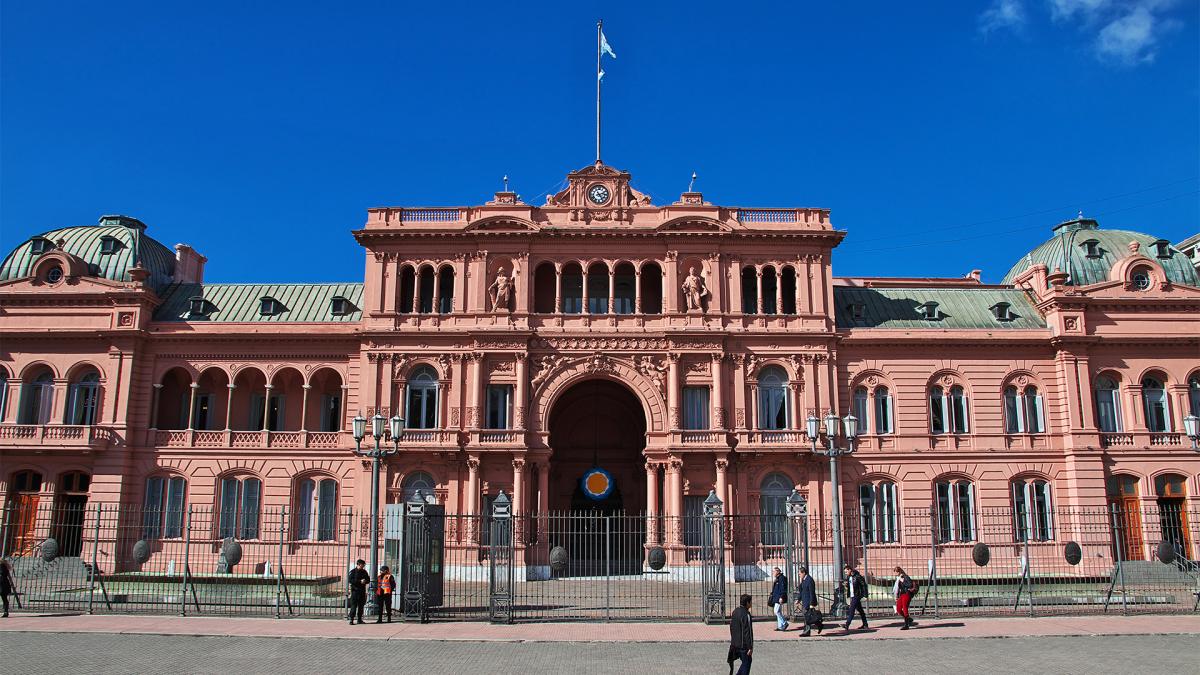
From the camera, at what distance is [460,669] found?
19641 millimetres

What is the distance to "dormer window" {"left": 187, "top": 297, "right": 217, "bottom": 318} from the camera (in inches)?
1891

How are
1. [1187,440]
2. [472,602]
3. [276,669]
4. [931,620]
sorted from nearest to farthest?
[276,669], [931,620], [472,602], [1187,440]

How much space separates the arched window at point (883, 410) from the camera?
44812 mm

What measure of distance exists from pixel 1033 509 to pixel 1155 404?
28.2ft

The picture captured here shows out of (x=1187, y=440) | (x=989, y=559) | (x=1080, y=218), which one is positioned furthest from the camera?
(x=1080, y=218)

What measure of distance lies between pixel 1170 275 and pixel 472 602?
3974 cm

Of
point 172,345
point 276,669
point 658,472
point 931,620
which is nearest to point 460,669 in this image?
point 276,669

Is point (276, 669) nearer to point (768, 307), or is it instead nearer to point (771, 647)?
point (771, 647)

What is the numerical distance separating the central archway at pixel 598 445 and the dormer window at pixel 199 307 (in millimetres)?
19321

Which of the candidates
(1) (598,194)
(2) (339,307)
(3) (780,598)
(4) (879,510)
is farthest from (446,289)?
(3) (780,598)

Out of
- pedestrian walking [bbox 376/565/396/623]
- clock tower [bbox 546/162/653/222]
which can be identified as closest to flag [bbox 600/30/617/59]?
clock tower [bbox 546/162/653/222]

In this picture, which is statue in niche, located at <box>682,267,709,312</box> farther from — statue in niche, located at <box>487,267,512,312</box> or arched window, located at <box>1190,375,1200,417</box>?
arched window, located at <box>1190,375,1200,417</box>

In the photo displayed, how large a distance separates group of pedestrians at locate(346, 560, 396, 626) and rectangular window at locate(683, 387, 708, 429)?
796 inches

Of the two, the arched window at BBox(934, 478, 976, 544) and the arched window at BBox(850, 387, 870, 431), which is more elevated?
the arched window at BBox(850, 387, 870, 431)
